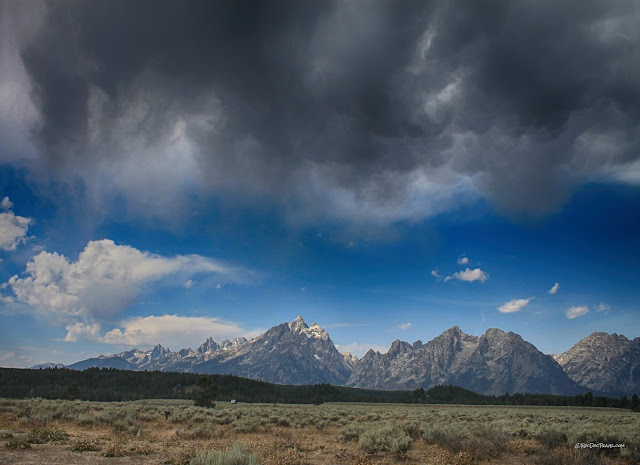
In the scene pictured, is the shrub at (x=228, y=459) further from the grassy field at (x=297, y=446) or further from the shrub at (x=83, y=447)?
the shrub at (x=83, y=447)

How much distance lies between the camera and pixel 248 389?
529 ft

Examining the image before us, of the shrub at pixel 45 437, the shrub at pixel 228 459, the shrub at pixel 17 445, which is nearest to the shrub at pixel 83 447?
the shrub at pixel 17 445

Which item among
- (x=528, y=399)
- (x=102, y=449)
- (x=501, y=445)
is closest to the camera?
(x=102, y=449)

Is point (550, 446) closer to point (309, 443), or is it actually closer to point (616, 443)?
point (616, 443)

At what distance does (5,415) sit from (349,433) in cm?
2808

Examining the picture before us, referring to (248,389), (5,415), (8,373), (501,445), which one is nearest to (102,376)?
(8,373)

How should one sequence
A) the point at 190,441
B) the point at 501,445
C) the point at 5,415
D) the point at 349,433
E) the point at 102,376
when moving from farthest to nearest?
the point at 102,376, the point at 5,415, the point at 349,433, the point at 190,441, the point at 501,445

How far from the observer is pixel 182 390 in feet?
466

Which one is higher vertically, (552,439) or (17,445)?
(17,445)

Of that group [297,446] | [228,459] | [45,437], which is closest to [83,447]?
[45,437]

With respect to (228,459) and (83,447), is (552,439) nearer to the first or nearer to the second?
(228,459)

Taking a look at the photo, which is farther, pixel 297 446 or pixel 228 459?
pixel 297 446

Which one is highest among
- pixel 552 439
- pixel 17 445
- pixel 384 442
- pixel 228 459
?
pixel 228 459

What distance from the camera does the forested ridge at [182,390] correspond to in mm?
116250
